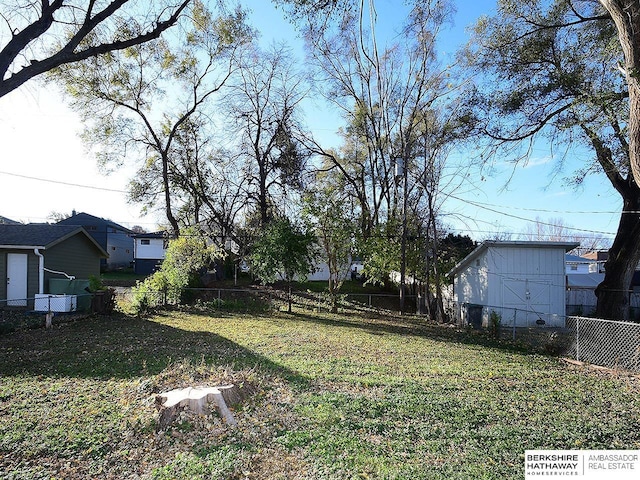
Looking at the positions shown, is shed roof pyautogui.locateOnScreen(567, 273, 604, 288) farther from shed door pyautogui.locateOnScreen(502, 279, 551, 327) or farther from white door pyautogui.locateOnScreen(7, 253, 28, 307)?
white door pyautogui.locateOnScreen(7, 253, 28, 307)

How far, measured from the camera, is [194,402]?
13.7 feet

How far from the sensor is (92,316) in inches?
488

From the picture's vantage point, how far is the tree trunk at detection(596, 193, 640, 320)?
39.5 ft

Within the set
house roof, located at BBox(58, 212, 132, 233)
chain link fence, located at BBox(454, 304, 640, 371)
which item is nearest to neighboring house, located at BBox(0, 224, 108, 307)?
chain link fence, located at BBox(454, 304, 640, 371)

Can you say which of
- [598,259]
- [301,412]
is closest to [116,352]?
[301,412]

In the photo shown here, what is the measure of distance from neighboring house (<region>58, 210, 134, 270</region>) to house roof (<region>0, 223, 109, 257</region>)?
15.7 meters

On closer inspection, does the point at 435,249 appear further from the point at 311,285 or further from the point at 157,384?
the point at 157,384

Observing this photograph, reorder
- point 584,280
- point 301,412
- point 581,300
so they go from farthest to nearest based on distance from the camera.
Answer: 1. point 584,280
2. point 581,300
3. point 301,412

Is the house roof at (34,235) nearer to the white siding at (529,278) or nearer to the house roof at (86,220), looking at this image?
the white siding at (529,278)

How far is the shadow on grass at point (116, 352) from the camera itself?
248 inches

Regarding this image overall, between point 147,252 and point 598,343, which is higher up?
point 147,252

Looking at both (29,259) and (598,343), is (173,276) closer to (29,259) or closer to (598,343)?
(29,259)

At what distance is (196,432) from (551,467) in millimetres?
3249

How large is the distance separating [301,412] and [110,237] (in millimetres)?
34923
